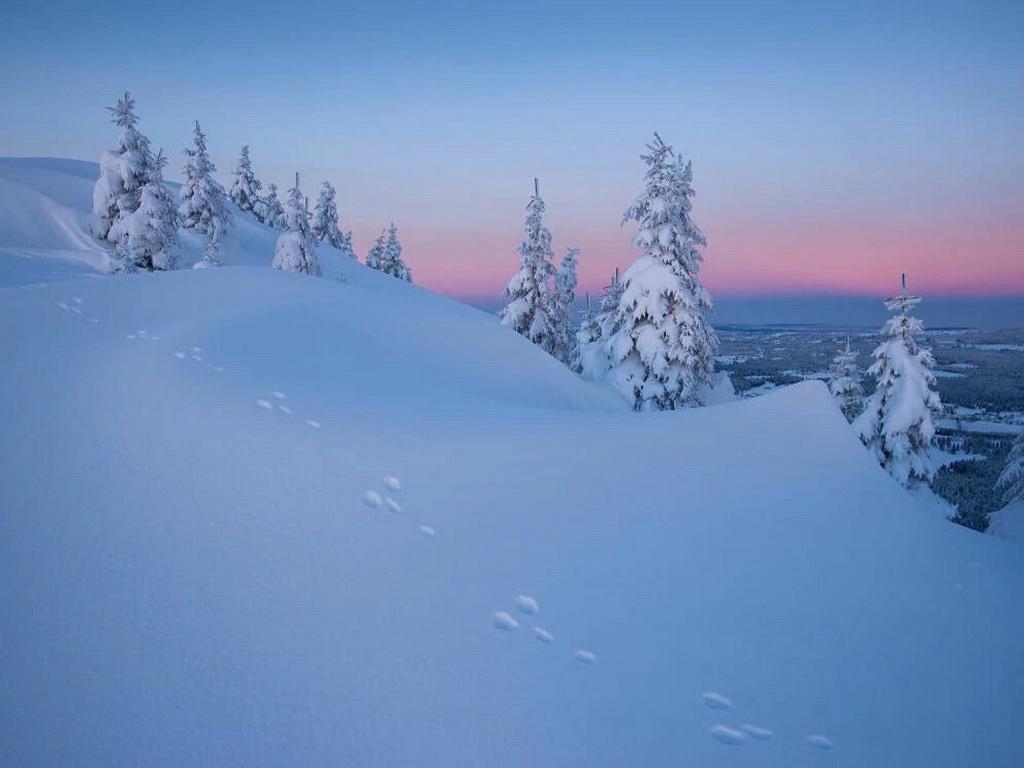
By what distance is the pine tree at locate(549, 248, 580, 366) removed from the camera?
3066 cm

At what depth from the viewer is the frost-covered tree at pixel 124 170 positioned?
27.6 m

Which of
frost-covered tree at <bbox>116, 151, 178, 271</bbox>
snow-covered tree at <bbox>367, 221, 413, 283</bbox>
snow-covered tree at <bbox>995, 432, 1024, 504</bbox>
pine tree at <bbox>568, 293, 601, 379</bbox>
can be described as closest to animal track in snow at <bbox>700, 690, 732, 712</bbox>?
pine tree at <bbox>568, 293, 601, 379</bbox>

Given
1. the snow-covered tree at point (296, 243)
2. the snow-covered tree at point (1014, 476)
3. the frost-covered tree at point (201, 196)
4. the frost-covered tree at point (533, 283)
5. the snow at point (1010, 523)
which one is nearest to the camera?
the snow at point (1010, 523)

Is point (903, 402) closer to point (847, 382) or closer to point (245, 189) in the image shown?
point (847, 382)

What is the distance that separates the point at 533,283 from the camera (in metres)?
28.8

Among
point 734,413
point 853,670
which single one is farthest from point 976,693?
point 734,413

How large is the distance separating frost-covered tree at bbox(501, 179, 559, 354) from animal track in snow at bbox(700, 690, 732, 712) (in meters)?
25.5

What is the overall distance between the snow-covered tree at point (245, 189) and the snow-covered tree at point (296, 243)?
24.7 m

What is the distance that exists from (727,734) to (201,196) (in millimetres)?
42445

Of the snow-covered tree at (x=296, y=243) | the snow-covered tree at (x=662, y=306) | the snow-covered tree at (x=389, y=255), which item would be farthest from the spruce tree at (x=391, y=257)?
the snow-covered tree at (x=662, y=306)

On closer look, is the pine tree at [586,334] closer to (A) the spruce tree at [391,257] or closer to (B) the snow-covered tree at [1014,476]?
(B) the snow-covered tree at [1014,476]

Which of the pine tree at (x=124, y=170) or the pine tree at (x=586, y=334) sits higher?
the pine tree at (x=124, y=170)

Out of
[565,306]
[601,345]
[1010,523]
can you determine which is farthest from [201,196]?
[1010,523]

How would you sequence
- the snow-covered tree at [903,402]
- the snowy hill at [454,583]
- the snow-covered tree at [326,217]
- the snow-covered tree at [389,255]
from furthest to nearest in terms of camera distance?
the snow-covered tree at [389,255] → the snow-covered tree at [326,217] → the snow-covered tree at [903,402] → the snowy hill at [454,583]
